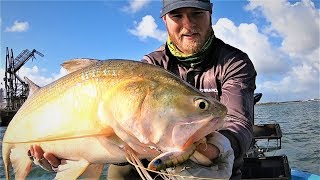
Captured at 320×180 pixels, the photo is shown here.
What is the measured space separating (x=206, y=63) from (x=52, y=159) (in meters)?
1.61

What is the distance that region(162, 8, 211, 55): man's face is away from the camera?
3221 millimetres

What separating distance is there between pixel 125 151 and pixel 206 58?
163 cm

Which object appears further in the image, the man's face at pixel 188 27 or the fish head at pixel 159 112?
the man's face at pixel 188 27

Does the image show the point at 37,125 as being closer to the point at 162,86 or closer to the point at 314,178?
the point at 162,86

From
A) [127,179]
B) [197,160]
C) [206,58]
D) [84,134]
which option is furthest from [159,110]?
[127,179]

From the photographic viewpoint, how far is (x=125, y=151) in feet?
7.07

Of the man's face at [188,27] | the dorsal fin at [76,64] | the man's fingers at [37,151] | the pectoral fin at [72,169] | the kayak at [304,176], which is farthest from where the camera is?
the kayak at [304,176]

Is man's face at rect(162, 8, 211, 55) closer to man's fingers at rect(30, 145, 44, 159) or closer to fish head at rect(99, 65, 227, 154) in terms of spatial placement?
fish head at rect(99, 65, 227, 154)

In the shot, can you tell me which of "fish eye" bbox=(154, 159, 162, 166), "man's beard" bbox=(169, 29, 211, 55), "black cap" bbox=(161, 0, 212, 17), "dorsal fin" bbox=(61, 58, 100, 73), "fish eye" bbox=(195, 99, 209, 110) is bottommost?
"fish eye" bbox=(154, 159, 162, 166)

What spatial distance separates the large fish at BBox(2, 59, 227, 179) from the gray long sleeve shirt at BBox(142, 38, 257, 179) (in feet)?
2.59

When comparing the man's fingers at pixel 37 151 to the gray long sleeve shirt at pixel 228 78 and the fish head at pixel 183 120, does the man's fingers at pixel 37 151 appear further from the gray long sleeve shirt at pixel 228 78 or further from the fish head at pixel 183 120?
the gray long sleeve shirt at pixel 228 78

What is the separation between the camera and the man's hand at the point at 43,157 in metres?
2.71

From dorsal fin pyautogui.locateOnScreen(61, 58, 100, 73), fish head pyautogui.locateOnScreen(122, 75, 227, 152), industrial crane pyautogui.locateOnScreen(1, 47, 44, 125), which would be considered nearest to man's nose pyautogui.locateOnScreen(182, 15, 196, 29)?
dorsal fin pyautogui.locateOnScreen(61, 58, 100, 73)

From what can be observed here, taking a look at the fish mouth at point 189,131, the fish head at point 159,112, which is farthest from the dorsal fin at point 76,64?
the fish mouth at point 189,131
